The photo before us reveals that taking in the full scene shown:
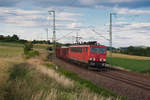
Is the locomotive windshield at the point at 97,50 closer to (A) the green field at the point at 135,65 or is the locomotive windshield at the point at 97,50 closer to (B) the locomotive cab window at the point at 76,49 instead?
(B) the locomotive cab window at the point at 76,49

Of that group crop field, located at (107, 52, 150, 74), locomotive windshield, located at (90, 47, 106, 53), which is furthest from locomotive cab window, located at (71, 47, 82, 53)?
crop field, located at (107, 52, 150, 74)

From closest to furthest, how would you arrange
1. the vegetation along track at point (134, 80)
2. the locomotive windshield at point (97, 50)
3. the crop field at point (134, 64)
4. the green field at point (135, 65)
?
1. the vegetation along track at point (134, 80)
2. the locomotive windshield at point (97, 50)
3. the green field at point (135, 65)
4. the crop field at point (134, 64)

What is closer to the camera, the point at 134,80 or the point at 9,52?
the point at 134,80

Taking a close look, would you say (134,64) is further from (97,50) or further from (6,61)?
(6,61)

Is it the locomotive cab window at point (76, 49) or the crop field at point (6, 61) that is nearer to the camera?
the crop field at point (6, 61)

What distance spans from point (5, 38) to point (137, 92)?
10330 centimetres

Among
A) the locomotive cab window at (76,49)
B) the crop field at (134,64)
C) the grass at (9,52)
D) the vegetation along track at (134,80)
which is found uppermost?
the locomotive cab window at (76,49)

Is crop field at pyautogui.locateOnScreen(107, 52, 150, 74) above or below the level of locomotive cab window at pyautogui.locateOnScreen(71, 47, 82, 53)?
below

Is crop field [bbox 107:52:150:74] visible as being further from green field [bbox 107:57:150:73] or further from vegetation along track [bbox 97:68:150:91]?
vegetation along track [bbox 97:68:150:91]

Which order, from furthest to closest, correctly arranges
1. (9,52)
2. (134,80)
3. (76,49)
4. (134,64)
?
1. (9,52)
2. (134,64)
3. (76,49)
4. (134,80)

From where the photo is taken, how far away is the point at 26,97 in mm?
7723

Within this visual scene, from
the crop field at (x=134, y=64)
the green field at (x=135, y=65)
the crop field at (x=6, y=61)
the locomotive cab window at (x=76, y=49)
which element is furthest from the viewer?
the locomotive cab window at (x=76, y=49)

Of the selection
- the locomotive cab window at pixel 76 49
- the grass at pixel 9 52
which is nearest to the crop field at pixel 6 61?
the grass at pixel 9 52

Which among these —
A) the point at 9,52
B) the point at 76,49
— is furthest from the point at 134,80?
the point at 9,52
